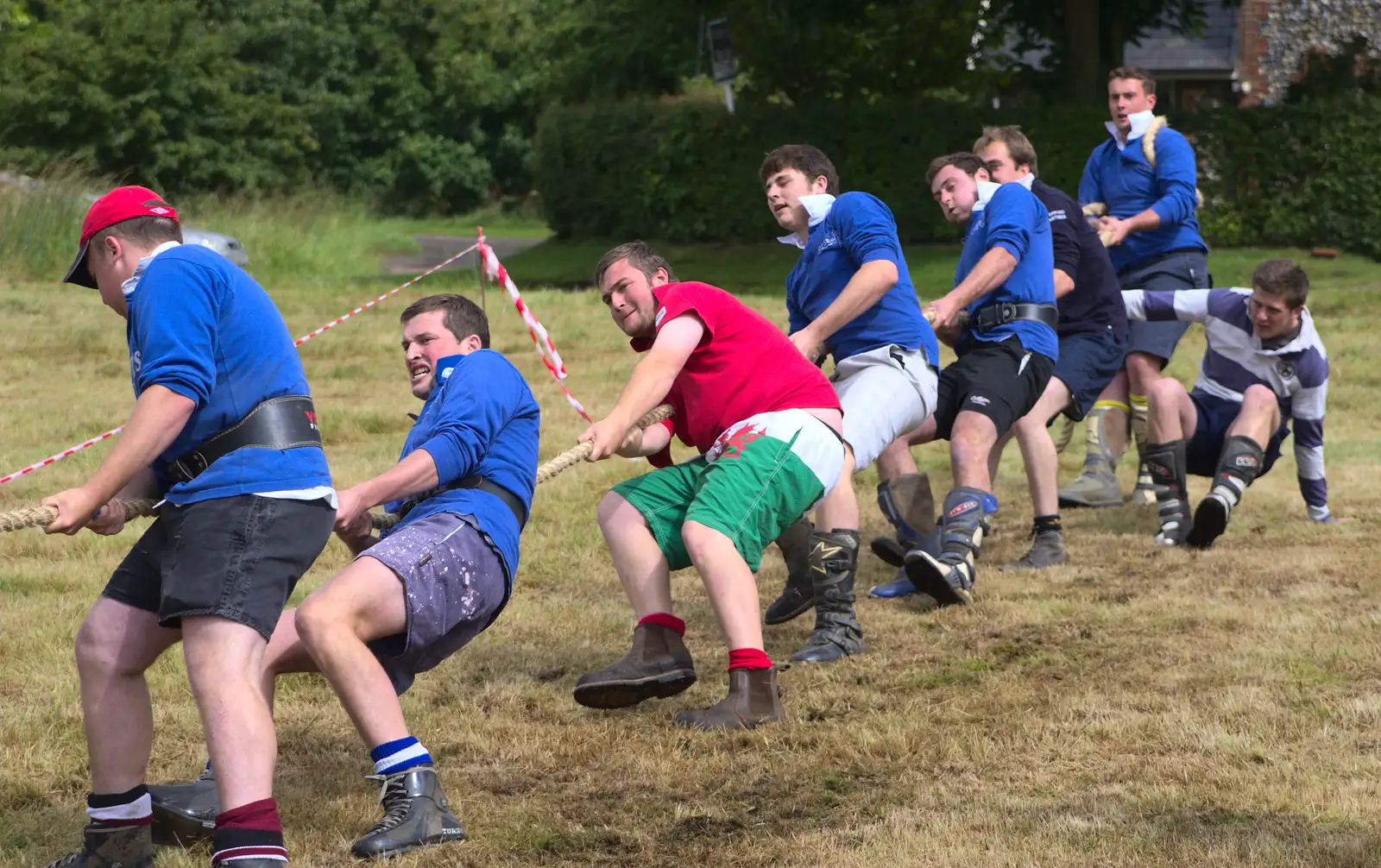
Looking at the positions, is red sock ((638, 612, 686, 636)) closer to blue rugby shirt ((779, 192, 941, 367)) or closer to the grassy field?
the grassy field

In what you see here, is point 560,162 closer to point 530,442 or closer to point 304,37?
point 304,37

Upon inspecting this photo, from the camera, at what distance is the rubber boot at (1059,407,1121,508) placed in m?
9.52

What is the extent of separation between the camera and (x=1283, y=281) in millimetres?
7887

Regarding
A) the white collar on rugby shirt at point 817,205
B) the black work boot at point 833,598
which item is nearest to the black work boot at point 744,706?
the black work boot at point 833,598

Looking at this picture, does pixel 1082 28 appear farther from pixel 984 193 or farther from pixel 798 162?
pixel 798 162

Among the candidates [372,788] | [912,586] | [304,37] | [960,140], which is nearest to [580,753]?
[372,788]

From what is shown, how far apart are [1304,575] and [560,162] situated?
24.2 meters

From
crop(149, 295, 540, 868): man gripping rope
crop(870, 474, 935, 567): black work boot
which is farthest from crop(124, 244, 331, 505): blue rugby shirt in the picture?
crop(870, 474, 935, 567): black work boot

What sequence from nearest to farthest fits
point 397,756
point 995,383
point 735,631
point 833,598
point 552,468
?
point 397,756, point 552,468, point 735,631, point 833,598, point 995,383

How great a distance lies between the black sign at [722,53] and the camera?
83.6 ft

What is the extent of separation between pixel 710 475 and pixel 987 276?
7.87 feet

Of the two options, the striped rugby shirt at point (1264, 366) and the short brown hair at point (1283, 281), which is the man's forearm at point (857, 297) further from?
the striped rugby shirt at point (1264, 366)

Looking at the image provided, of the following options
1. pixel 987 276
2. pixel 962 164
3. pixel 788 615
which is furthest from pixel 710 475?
pixel 962 164

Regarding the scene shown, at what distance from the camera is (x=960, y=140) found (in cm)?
2567
